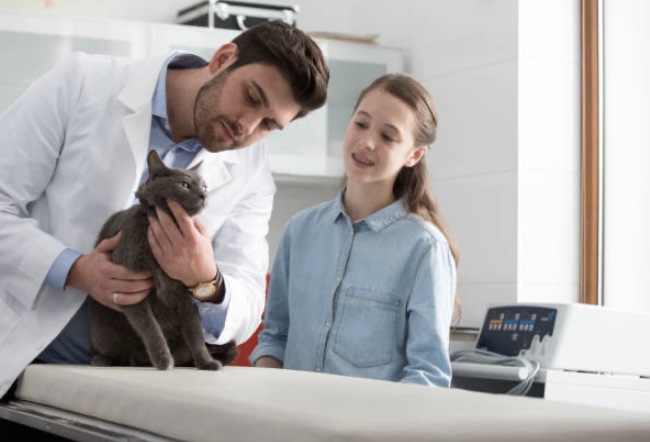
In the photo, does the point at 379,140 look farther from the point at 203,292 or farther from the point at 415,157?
the point at 203,292

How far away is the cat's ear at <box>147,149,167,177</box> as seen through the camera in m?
1.48

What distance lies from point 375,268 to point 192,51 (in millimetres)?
1812

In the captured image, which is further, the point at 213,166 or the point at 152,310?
the point at 213,166

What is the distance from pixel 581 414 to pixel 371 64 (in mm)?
3013

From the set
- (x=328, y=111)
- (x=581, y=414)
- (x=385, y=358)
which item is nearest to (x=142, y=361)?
(x=385, y=358)

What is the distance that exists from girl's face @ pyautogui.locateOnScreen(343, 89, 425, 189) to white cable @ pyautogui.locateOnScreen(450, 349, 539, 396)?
730mm

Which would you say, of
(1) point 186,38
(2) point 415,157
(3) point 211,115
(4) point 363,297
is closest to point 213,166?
(3) point 211,115

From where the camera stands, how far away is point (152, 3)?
3902 mm

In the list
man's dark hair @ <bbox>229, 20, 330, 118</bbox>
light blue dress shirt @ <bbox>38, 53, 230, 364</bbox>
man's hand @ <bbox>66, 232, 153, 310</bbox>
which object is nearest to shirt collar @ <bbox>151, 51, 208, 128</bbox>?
light blue dress shirt @ <bbox>38, 53, 230, 364</bbox>

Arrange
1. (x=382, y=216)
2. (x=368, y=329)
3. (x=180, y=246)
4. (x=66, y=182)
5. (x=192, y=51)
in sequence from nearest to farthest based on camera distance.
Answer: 1. (x=180, y=246)
2. (x=66, y=182)
3. (x=368, y=329)
4. (x=382, y=216)
5. (x=192, y=51)

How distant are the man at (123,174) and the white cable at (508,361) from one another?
45.6 inches

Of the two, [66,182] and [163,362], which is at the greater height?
[66,182]

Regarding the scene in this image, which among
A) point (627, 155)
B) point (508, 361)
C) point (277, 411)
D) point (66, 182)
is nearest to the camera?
point (277, 411)

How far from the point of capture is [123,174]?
5.22ft
